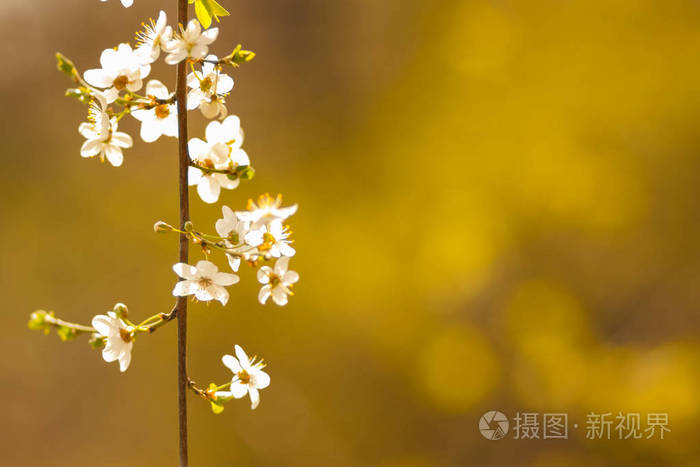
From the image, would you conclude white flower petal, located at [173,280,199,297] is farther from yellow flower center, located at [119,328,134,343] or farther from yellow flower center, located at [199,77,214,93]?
yellow flower center, located at [199,77,214,93]

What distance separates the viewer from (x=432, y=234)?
1667mm

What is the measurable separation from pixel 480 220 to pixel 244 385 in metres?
1.29

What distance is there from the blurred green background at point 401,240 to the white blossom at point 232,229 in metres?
1.20

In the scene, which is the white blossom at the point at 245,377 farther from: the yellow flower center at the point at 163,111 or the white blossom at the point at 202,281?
the yellow flower center at the point at 163,111

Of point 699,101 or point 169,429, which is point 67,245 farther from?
point 699,101

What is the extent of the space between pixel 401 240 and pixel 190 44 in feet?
4.39

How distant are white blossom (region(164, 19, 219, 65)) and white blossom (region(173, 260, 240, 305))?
0.46 ft

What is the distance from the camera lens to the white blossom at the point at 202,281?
15.7 inches

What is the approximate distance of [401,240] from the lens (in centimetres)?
168

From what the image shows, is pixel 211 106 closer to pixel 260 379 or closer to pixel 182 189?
pixel 182 189

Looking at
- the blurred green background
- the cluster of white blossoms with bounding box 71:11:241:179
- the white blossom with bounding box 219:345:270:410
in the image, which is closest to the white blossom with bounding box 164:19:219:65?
the cluster of white blossoms with bounding box 71:11:241:179

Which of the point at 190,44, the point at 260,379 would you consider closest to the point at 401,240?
the point at 260,379

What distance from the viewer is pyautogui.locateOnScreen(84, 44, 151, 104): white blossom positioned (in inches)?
15.8

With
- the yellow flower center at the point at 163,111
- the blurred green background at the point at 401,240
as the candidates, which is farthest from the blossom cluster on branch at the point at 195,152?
the blurred green background at the point at 401,240
